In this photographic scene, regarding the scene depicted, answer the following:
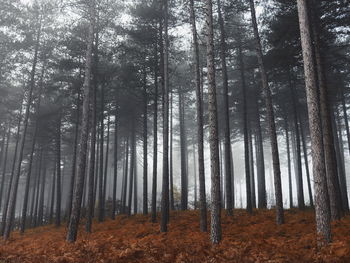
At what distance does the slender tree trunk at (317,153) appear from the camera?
736 centimetres

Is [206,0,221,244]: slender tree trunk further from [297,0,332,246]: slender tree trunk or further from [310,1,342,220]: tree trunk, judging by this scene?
[310,1,342,220]: tree trunk

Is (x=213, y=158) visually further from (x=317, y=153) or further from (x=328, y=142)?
(x=328, y=142)

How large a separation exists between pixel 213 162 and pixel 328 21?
29.1 ft

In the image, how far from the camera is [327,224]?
7340mm

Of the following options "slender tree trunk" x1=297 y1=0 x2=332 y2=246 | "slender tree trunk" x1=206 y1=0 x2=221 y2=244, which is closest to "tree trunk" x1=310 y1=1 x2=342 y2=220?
"slender tree trunk" x1=297 y1=0 x2=332 y2=246

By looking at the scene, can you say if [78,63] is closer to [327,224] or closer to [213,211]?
[213,211]

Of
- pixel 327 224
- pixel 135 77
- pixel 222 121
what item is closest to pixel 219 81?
pixel 222 121

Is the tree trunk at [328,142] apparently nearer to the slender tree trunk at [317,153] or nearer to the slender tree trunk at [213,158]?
the slender tree trunk at [317,153]

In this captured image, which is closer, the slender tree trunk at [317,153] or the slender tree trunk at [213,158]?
the slender tree trunk at [317,153]

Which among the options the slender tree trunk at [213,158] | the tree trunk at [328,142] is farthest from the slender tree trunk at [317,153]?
the tree trunk at [328,142]

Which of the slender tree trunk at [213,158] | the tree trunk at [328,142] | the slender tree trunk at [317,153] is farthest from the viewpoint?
the tree trunk at [328,142]

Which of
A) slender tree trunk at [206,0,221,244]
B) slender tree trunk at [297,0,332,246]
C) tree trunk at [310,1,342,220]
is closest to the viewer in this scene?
slender tree trunk at [297,0,332,246]

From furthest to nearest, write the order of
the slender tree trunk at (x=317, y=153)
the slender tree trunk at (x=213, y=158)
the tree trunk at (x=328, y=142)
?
the tree trunk at (x=328, y=142), the slender tree trunk at (x=213, y=158), the slender tree trunk at (x=317, y=153)

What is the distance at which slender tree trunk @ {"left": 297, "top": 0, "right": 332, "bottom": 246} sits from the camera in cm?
736
